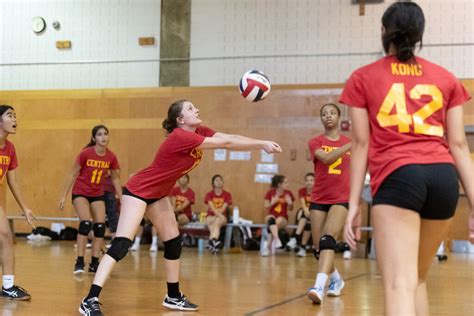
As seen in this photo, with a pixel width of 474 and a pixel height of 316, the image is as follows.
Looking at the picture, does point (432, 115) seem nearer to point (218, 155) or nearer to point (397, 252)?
point (397, 252)

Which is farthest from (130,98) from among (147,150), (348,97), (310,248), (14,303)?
(348,97)

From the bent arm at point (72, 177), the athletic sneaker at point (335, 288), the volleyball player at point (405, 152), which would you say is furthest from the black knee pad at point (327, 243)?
the bent arm at point (72, 177)

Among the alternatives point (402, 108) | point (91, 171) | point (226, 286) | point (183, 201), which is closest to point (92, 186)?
point (91, 171)

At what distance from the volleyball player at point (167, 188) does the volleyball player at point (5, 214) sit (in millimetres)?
1199

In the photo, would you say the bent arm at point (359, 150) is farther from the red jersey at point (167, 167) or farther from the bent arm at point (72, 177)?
the bent arm at point (72, 177)

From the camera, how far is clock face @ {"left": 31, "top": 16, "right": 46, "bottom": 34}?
16688 mm

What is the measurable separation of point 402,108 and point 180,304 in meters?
3.24

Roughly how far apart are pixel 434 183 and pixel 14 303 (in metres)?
4.18

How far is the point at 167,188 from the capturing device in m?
5.36

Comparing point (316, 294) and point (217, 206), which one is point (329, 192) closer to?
point (316, 294)

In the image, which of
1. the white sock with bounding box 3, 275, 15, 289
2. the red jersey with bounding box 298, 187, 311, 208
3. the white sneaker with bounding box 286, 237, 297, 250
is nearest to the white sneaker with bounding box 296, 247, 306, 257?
the white sneaker with bounding box 286, 237, 297, 250

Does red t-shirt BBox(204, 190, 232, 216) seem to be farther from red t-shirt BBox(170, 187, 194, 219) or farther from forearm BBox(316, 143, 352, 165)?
forearm BBox(316, 143, 352, 165)

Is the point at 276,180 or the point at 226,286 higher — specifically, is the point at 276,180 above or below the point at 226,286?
above

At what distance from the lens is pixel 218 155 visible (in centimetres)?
1469
